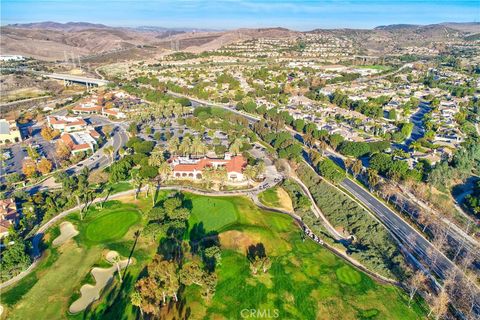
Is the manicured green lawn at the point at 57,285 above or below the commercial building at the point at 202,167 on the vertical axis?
below

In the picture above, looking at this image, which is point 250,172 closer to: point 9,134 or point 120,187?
point 120,187

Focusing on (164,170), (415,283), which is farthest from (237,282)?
(164,170)

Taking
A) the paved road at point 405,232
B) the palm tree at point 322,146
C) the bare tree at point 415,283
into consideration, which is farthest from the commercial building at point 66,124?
the bare tree at point 415,283

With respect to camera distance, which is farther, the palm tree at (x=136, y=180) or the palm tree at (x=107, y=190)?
the palm tree at (x=136, y=180)

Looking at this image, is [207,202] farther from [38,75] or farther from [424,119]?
[38,75]

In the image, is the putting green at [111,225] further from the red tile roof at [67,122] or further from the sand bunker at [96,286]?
the red tile roof at [67,122]

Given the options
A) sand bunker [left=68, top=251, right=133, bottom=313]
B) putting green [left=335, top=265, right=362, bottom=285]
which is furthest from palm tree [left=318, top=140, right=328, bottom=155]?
sand bunker [left=68, top=251, right=133, bottom=313]

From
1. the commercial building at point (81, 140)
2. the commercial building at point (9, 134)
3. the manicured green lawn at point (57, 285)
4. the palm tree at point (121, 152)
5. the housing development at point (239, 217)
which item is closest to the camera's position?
the manicured green lawn at point (57, 285)
